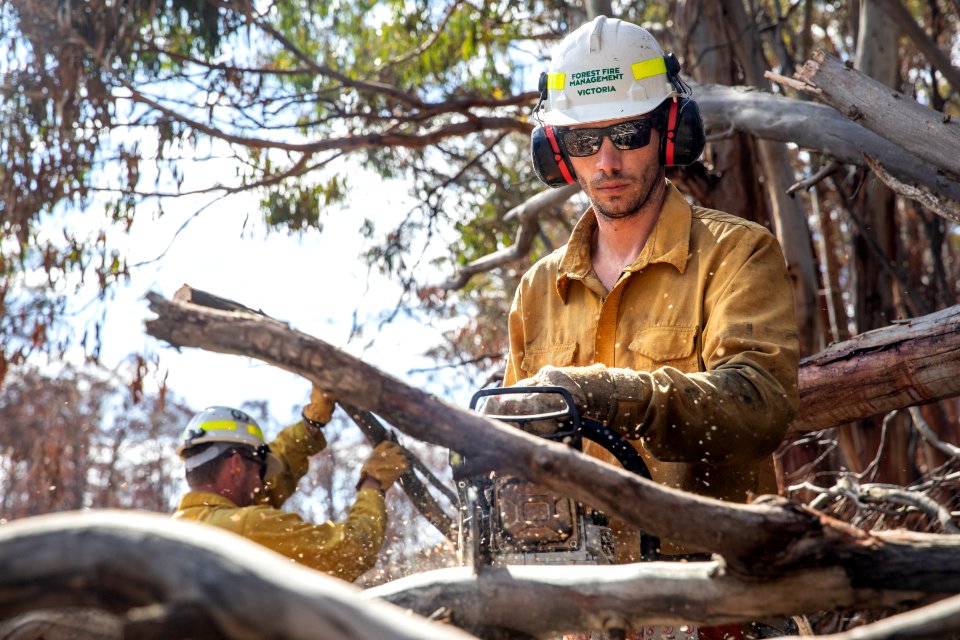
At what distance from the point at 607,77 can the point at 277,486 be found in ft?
10.3

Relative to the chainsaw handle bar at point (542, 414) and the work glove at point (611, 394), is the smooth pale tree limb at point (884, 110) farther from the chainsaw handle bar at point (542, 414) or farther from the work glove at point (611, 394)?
the chainsaw handle bar at point (542, 414)

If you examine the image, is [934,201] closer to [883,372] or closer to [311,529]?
[883,372]

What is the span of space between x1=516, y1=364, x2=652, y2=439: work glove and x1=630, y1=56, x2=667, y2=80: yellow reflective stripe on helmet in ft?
4.07

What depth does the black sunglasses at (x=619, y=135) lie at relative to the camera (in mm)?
3275

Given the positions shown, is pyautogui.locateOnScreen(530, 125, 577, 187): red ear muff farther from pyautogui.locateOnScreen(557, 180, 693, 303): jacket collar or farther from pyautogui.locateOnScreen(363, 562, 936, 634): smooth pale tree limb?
pyautogui.locateOnScreen(363, 562, 936, 634): smooth pale tree limb

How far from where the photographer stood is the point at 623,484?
1820 millimetres

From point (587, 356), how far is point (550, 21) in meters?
8.14

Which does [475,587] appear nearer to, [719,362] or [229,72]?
[719,362]

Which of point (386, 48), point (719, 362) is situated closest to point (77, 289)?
point (386, 48)

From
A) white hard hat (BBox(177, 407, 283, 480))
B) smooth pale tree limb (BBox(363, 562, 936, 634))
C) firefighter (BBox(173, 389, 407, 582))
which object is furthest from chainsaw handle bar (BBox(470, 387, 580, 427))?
white hard hat (BBox(177, 407, 283, 480))

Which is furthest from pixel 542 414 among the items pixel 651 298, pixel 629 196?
pixel 629 196

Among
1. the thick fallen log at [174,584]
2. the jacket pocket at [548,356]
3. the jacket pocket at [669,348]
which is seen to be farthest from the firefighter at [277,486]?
the thick fallen log at [174,584]

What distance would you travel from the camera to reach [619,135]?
3281 mm

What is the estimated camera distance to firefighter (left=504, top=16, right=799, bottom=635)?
254cm
